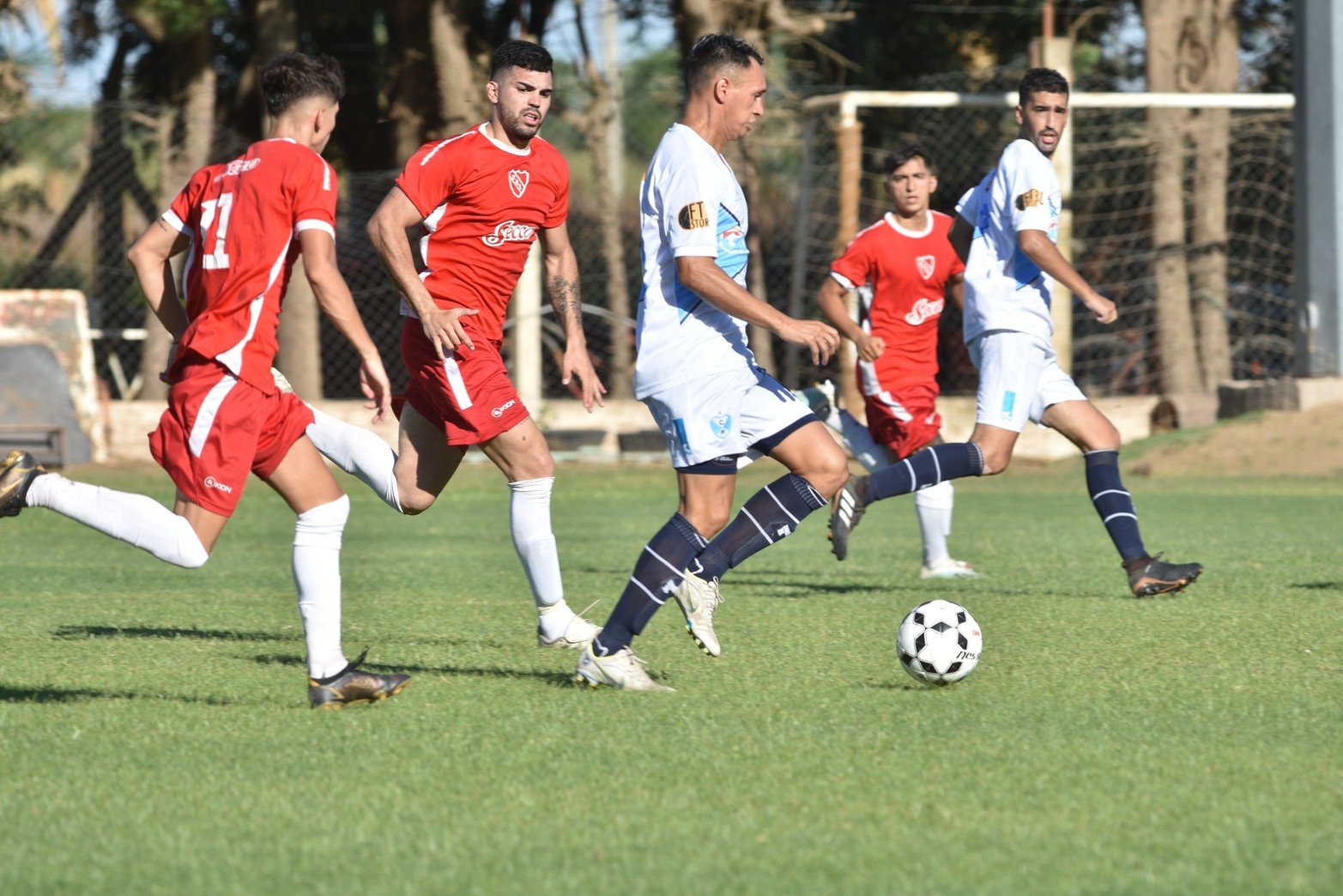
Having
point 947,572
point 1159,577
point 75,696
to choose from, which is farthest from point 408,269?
point 947,572

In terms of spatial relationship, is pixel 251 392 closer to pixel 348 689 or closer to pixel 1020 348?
pixel 348 689

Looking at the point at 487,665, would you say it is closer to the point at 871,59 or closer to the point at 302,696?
the point at 302,696

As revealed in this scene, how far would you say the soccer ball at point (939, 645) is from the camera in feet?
17.6

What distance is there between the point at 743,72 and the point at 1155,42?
15.6 m

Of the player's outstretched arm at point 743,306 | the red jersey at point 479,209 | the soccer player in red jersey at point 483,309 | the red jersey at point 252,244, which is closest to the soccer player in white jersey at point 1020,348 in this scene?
the soccer player in red jersey at point 483,309

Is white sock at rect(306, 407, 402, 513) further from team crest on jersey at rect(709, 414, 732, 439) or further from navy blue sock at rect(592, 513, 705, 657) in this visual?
team crest on jersey at rect(709, 414, 732, 439)

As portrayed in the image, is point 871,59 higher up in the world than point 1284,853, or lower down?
higher up

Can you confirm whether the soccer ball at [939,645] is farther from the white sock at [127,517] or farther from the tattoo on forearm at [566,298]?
the white sock at [127,517]

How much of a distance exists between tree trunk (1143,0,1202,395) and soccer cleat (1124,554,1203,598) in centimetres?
1226

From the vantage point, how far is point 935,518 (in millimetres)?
8711

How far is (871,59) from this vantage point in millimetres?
25281

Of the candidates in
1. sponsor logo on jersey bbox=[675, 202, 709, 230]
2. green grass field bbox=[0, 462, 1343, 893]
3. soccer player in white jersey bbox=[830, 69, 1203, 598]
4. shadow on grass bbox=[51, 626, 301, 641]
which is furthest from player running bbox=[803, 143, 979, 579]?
sponsor logo on jersey bbox=[675, 202, 709, 230]

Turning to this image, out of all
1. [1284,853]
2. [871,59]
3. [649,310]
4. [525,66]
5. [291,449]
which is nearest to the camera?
[1284,853]

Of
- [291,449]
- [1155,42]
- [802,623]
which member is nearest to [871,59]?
[1155,42]
